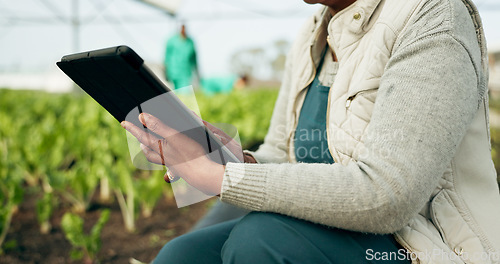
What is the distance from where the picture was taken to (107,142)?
2779 mm

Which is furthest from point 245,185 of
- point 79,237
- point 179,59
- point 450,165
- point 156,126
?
point 179,59

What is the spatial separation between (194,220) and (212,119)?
5.56 ft

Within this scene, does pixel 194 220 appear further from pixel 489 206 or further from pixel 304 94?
pixel 489 206

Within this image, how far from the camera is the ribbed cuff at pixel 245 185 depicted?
835 mm

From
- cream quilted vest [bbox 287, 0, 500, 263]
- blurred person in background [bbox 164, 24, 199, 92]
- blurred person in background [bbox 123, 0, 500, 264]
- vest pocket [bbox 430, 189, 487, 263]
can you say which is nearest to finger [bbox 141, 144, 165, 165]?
blurred person in background [bbox 123, 0, 500, 264]

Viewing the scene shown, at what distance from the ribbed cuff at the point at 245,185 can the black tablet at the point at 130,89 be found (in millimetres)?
47

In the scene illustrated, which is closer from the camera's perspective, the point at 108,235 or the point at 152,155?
the point at 152,155

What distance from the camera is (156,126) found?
86 cm

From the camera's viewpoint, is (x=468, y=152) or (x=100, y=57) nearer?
(x=100, y=57)

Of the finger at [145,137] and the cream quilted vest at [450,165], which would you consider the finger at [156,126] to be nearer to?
the finger at [145,137]

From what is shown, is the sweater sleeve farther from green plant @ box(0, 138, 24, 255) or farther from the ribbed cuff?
green plant @ box(0, 138, 24, 255)

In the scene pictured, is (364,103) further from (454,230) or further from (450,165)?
(454,230)

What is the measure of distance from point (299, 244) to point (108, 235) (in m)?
1.72

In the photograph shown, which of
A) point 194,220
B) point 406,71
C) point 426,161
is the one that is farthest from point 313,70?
point 194,220
